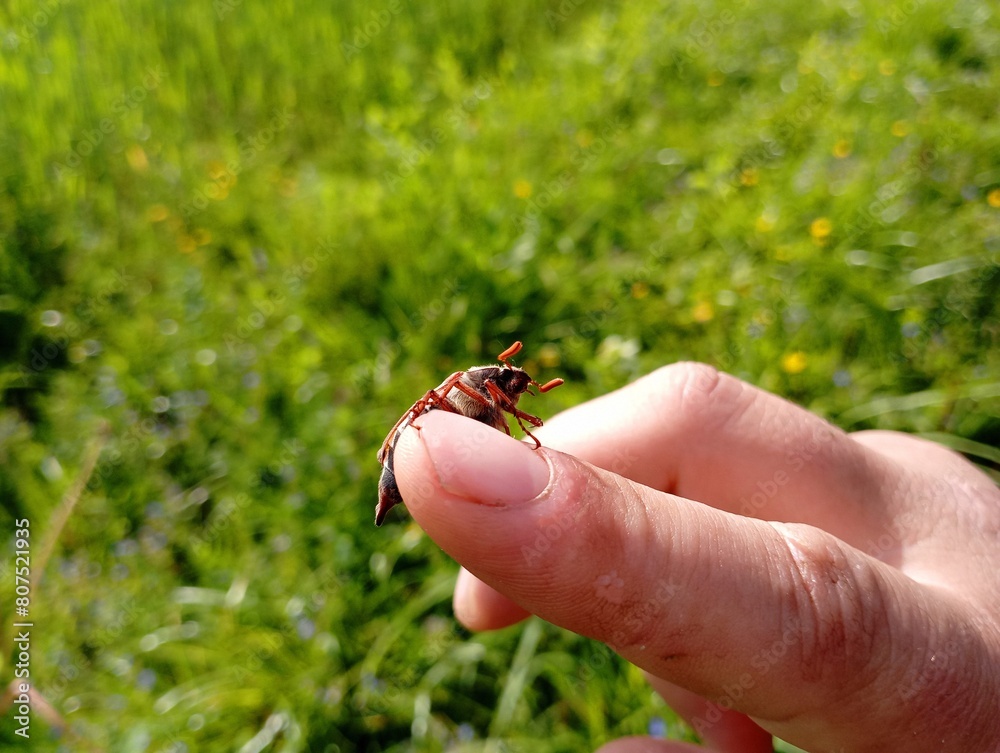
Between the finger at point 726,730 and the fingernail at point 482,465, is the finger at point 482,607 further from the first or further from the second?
the fingernail at point 482,465

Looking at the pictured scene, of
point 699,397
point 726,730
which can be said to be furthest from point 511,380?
point 726,730

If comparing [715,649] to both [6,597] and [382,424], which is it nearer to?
[382,424]

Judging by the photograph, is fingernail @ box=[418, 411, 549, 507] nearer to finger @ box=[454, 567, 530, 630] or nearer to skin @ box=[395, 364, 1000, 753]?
skin @ box=[395, 364, 1000, 753]

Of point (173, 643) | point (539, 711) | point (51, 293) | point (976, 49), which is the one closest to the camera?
point (539, 711)

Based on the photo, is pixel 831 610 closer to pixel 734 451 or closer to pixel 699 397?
pixel 734 451

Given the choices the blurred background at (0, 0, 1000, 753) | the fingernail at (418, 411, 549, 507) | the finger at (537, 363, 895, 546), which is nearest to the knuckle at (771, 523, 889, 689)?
the finger at (537, 363, 895, 546)

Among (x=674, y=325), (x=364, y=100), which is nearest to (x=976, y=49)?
(x=674, y=325)

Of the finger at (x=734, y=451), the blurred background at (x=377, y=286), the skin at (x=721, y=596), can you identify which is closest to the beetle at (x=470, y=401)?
the skin at (x=721, y=596)
